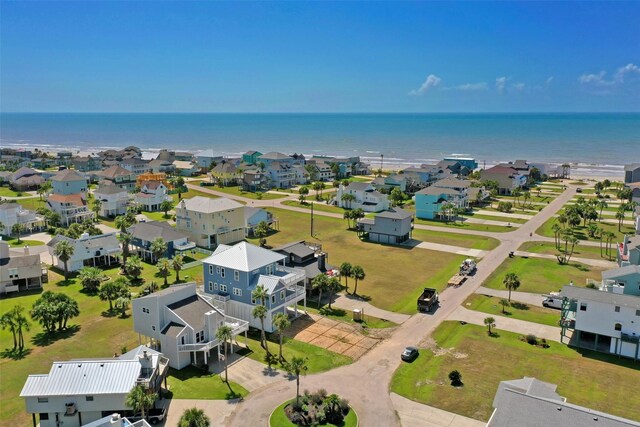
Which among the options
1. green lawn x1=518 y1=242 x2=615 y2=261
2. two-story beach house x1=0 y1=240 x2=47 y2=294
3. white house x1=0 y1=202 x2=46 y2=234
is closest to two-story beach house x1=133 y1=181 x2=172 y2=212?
white house x1=0 y1=202 x2=46 y2=234

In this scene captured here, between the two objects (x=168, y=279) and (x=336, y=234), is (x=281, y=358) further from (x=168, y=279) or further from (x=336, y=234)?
(x=336, y=234)

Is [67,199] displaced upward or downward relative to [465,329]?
upward

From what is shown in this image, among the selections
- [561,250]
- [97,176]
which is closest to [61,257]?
[561,250]

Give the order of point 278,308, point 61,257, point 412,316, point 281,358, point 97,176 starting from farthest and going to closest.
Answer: point 97,176 < point 61,257 < point 412,316 < point 278,308 < point 281,358

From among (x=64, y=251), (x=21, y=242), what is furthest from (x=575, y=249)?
(x=21, y=242)

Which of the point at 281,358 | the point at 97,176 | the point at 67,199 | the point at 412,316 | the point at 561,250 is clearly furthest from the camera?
the point at 97,176

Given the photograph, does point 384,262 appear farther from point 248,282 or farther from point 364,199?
point 364,199
